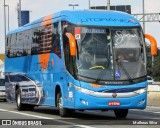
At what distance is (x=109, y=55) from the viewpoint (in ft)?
68.9

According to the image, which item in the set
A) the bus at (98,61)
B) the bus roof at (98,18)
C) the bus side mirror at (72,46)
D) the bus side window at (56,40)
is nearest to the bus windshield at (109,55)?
the bus at (98,61)

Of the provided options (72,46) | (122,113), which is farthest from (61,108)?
(72,46)

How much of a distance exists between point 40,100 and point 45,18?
3.18 m

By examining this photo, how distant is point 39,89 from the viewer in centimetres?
2580

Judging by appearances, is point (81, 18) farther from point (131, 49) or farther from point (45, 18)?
point (45, 18)

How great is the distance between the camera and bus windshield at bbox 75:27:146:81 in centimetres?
2083

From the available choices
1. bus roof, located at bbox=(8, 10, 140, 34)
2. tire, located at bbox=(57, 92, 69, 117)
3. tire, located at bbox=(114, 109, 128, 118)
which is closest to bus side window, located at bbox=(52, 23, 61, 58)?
bus roof, located at bbox=(8, 10, 140, 34)

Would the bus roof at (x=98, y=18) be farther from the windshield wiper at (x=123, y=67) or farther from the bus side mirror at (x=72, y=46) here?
the windshield wiper at (x=123, y=67)

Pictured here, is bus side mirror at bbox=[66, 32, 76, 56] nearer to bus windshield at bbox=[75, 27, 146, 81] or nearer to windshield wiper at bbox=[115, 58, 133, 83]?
bus windshield at bbox=[75, 27, 146, 81]

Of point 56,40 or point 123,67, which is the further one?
point 56,40

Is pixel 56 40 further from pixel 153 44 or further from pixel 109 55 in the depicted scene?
pixel 153 44

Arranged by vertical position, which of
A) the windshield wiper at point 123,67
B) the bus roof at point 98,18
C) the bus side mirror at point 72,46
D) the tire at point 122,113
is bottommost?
the tire at point 122,113

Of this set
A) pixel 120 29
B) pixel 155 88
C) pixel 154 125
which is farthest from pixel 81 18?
pixel 155 88

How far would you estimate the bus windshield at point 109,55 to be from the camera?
20828 millimetres
